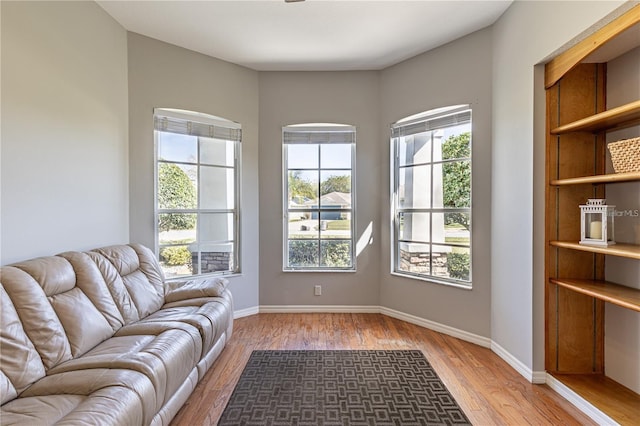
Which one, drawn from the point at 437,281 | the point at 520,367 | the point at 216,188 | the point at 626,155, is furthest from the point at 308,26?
the point at 520,367

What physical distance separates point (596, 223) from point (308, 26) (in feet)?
9.13

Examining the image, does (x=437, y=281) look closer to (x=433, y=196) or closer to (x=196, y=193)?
(x=433, y=196)

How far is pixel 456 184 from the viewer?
321 cm

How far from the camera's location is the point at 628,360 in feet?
6.89

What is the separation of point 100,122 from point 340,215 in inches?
103

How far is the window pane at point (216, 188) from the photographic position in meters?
3.58

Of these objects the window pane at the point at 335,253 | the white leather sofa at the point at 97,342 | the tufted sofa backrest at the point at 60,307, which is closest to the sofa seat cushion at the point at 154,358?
the white leather sofa at the point at 97,342

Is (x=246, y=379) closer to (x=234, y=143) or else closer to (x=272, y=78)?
(x=234, y=143)

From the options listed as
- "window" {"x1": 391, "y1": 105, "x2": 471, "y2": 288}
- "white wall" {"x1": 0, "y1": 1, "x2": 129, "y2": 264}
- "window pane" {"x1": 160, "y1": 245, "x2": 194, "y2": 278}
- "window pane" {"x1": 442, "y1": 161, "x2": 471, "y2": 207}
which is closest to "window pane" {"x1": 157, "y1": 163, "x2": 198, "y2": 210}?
"white wall" {"x1": 0, "y1": 1, "x2": 129, "y2": 264}

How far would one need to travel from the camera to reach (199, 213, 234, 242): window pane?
3578 mm

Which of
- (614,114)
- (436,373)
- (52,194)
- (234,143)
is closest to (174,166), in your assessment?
(234,143)

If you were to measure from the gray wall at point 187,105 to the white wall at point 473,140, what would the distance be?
1617 millimetres

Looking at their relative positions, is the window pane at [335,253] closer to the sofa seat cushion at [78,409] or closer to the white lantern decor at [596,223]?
the white lantern decor at [596,223]

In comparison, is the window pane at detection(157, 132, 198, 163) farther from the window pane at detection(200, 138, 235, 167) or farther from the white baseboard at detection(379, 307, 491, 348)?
the white baseboard at detection(379, 307, 491, 348)
